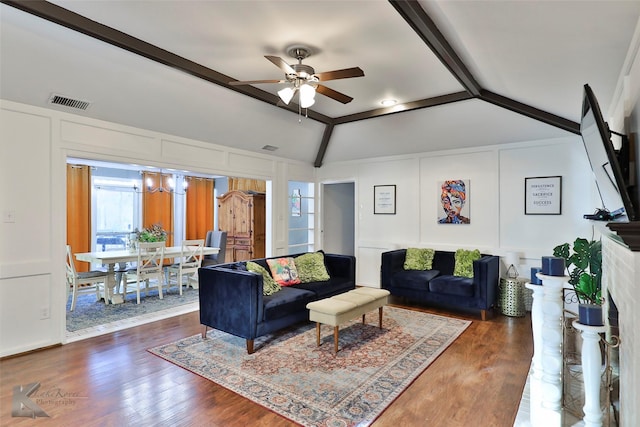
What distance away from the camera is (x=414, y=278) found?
484cm

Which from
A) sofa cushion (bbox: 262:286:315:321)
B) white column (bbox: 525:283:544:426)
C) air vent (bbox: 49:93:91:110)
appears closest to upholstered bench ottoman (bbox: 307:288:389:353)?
sofa cushion (bbox: 262:286:315:321)

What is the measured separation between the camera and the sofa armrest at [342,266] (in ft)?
15.8

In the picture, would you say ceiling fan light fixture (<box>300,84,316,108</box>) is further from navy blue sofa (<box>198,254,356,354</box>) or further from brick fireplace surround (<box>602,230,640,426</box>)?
brick fireplace surround (<box>602,230,640,426</box>)

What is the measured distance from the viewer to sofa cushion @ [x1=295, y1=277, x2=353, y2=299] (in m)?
4.14

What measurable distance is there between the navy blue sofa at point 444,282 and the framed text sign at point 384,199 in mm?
892

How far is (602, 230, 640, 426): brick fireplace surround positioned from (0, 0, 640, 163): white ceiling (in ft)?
4.15

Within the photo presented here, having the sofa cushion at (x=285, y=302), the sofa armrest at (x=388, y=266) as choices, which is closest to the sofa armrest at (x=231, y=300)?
the sofa cushion at (x=285, y=302)

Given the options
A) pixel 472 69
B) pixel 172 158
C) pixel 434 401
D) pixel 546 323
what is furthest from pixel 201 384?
pixel 472 69

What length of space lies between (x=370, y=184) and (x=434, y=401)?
4216 millimetres

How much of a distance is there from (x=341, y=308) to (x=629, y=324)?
220 cm

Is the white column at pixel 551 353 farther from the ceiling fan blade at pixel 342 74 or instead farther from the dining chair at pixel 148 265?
the dining chair at pixel 148 265

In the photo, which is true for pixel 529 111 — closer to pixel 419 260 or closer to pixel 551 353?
pixel 419 260

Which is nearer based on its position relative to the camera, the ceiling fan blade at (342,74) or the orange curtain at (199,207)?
the ceiling fan blade at (342,74)

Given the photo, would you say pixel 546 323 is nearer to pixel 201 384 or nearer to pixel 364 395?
pixel 364 395
